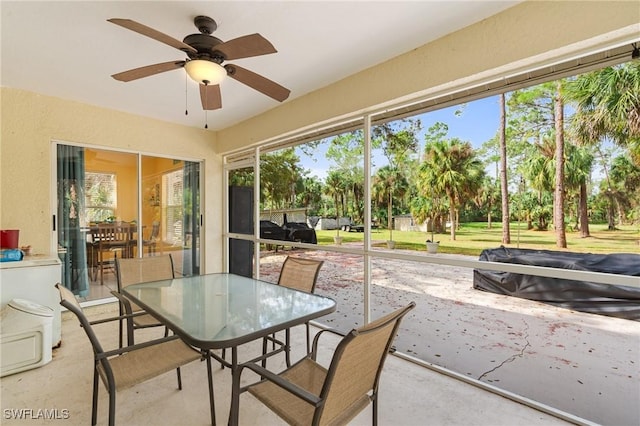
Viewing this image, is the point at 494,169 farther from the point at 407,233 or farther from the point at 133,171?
the point at 133,171

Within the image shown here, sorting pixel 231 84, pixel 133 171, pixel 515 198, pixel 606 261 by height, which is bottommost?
pixel 606 261

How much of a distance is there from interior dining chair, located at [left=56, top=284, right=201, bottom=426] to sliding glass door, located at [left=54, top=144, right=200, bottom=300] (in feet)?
8.31

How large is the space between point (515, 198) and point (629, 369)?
5.80 feet

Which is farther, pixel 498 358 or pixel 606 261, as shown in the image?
pixel 498 358

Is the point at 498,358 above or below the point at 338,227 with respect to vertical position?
below

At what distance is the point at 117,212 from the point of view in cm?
404

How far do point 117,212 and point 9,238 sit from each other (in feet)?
3.89

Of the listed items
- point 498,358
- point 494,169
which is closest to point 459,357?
point 498,358

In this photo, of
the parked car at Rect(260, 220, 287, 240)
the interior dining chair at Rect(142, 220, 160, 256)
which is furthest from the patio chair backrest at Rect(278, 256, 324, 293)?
the interior dining chair at Rect(142, 220, 160, 256)

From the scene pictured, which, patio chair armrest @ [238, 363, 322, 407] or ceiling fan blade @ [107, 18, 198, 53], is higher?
ceiling fan blade @ [107, 18, 198, 53]

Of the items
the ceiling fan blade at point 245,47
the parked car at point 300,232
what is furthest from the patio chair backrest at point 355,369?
the parked car at point 300,232

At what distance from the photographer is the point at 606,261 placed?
2248 millimetres

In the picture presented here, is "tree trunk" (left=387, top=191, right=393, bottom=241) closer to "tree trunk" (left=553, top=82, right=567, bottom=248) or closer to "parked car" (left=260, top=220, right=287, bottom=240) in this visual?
"tree trunk" (left=553, top=82, right=567, bottom=248)

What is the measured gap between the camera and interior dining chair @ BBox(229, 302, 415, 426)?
1.10m
